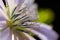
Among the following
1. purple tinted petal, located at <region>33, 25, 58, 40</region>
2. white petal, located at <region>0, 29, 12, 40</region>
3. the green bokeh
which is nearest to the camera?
white petal, located at <region>0, 29, 12, 40</region>

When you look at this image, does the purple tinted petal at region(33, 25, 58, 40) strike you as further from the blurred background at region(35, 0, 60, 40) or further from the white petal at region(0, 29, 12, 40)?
the blurred background at region(35, 0, 60, 40)

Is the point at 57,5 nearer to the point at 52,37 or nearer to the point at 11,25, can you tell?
the point at 52,37

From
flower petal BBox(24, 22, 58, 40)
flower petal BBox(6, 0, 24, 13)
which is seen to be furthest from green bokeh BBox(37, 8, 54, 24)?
flower petal BBox(6, 0, 24, 13)

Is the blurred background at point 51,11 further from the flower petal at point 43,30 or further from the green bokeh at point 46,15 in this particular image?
the flower petal at point 43,30

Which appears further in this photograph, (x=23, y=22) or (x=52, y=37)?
(x=52, y=37)

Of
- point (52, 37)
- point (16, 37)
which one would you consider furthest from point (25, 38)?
point (52, 37)

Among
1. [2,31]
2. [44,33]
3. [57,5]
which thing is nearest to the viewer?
[2,31]

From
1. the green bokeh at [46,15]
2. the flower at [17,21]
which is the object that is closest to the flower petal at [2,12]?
the flower at [17,21]
